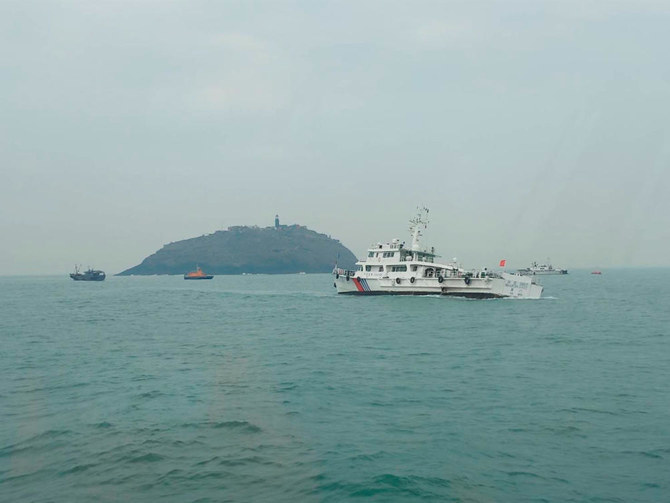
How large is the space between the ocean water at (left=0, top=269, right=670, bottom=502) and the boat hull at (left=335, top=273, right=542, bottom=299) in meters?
25.1

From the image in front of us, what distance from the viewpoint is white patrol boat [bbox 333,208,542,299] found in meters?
55.3

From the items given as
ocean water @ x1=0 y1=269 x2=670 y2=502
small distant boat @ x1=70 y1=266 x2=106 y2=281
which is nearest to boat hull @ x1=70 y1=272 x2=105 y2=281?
small distant boat @ x1=70 y1=266 x2=106 y2=281

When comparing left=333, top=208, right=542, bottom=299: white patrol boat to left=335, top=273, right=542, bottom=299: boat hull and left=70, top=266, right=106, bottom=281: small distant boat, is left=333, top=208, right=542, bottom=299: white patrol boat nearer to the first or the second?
left=335, top=273, right=542, bottom=299: boat hull

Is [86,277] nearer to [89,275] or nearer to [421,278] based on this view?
[89,275]

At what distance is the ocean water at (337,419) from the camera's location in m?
9.70

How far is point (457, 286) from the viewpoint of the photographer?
55.7 m

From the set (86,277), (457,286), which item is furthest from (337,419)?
(86,277)

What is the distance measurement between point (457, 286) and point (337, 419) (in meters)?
44.1

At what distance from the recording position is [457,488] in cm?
948

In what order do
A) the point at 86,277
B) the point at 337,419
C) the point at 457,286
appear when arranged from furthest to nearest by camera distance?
the point at 86,277
the point at 457,286
the point at 337,419

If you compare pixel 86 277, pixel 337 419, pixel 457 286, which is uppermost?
pixel 86 277

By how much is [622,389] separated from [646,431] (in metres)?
4.75

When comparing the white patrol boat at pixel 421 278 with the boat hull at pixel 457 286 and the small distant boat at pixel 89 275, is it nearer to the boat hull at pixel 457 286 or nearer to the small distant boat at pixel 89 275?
the boat hull at pixel 457 286

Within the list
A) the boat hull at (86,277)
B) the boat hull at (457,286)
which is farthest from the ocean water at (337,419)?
the boat hull at (86,277)
